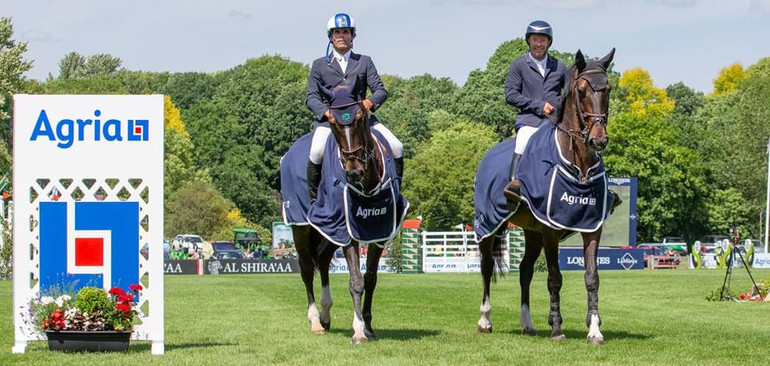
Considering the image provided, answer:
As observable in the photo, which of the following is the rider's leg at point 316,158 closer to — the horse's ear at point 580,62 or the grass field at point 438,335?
the grass field at point 438,335

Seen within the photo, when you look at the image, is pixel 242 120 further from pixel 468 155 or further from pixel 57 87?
pixel 468 155

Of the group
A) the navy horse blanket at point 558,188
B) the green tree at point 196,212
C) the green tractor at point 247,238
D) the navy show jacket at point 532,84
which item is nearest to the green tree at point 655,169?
the green tractor at point 247,238

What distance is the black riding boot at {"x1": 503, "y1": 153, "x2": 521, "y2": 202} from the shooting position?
14.9 metres

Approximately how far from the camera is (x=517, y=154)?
15.4m

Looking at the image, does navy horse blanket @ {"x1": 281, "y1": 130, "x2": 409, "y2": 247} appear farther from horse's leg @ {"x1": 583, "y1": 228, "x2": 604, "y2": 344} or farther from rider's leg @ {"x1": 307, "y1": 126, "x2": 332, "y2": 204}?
horse's leg @ {"x1": 583, "y1": 228, "x2": 604, "y2": 344}

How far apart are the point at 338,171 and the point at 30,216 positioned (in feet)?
12.2

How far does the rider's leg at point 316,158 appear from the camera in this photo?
1537 centimetres

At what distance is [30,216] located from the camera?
41.2ft

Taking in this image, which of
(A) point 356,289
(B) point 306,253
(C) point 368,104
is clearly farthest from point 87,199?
(B) point 306,253

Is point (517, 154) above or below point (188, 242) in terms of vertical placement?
above

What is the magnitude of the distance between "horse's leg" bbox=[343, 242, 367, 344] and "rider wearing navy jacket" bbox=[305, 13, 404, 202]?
1.20 metres

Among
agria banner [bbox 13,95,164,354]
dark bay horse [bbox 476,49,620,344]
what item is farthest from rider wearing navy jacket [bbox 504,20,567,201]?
agria banner [bbox 13,95,164,354]

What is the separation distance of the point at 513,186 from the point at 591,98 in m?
1.68

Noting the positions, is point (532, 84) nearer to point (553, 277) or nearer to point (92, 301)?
point (553, 277)
